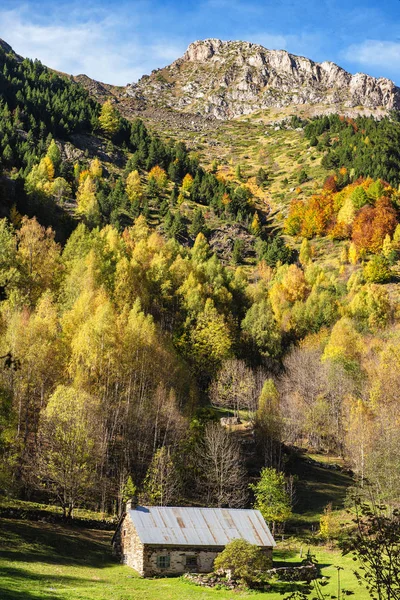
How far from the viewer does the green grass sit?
2461 centimetres

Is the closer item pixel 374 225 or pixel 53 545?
pixel 53 545

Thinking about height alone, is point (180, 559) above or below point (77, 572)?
below

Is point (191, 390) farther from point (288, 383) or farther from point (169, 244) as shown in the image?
point (169, 244)

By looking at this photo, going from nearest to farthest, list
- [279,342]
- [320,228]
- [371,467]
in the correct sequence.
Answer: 1. [371,467]
2. [279,342]
3. [320,228]

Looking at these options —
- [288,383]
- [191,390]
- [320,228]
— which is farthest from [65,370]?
[320,228]

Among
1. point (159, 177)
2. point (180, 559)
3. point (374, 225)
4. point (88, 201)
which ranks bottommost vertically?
point (180, 559)

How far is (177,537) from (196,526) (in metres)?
2.04

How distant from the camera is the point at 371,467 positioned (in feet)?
161

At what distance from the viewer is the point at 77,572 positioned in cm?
2981

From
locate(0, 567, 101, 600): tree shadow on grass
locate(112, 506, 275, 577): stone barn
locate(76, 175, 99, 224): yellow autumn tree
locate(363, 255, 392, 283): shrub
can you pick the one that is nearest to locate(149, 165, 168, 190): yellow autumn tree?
locate(76, 175, 99, 224): yellow autumn tree

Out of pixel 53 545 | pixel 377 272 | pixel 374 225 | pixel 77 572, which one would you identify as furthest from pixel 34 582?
pixel 374 225

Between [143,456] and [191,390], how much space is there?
1336 centimetres

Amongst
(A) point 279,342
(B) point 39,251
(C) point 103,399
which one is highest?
(B) point 39,251

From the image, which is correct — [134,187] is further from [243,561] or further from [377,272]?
[243,561]
